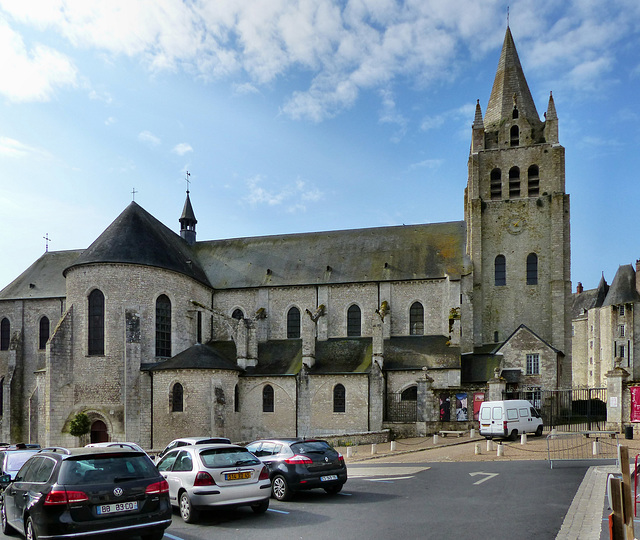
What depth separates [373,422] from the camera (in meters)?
31.7

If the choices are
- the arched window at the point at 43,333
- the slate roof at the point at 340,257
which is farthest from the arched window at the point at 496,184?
the arched window at the point at 43,333

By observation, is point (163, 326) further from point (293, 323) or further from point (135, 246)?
point (293, 323)

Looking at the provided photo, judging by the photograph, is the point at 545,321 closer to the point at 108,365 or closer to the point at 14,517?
the point at 108,365

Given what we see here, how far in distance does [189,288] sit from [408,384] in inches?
558

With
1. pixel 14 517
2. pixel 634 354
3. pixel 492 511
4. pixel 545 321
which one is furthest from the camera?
pixel 634 354

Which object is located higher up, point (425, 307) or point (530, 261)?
point (530, 261)

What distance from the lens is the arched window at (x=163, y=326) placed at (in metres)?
34.2

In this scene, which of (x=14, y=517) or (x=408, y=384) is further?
(x=408, y=384)

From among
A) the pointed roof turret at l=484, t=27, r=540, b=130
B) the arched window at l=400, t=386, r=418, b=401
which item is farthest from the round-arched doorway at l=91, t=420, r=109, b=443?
the pointed roof turret at l=484, t=27, r=540, b=130

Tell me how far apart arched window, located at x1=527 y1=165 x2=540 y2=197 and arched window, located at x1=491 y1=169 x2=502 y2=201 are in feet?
5.68

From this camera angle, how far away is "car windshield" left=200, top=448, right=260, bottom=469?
445 inches

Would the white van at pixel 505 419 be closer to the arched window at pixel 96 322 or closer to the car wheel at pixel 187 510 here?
the car wheel at pixel 187 510

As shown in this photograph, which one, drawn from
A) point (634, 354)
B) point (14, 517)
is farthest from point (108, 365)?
point (634, 354)

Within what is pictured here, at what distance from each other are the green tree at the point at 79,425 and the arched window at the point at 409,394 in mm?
16548
